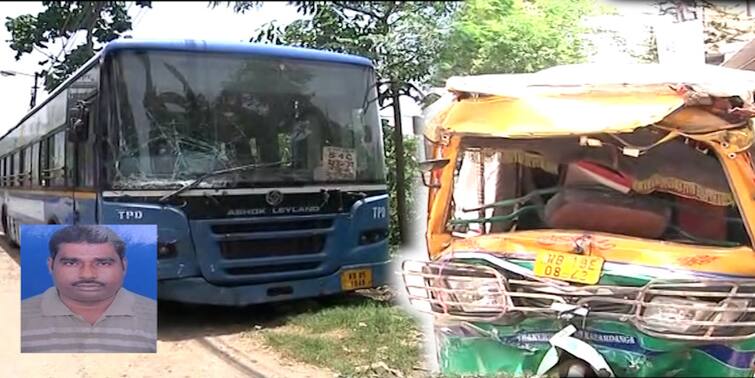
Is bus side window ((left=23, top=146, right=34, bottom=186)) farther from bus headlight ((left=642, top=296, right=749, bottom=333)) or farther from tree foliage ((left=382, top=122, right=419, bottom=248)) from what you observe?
bus headlight ((left=642, top=296, right=749, bottom=333))

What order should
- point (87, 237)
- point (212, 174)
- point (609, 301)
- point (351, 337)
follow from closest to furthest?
1. point (609, 301)
2. point (87, 237)
3. point (351, 337)
4. point (212, 174)

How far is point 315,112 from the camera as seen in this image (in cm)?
587

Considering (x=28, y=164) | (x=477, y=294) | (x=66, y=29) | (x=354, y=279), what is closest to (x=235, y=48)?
(x=66, y=29)

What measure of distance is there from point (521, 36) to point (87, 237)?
263 cm

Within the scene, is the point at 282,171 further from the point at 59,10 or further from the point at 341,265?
the point at 59,10

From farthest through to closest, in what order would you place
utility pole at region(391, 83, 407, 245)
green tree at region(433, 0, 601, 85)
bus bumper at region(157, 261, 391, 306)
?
bus bumper at region(157, 261, 391, 306)
utility pole at region(391, 83, 407, 245)
green tree at region(433, 0, 601, 85)

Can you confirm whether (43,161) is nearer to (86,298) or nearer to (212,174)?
(212,174)

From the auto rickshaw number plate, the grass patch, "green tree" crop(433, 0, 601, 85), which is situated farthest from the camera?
the grass patch

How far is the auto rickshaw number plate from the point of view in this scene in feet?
9.70

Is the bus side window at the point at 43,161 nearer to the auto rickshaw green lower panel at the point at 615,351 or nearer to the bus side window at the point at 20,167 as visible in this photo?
the bus side window at the point at 20,167

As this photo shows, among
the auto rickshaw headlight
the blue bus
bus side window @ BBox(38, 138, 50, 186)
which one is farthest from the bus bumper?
the auto rickshaw headlight

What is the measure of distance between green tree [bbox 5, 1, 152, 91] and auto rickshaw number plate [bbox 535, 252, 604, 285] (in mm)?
3573

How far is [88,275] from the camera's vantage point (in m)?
4.43

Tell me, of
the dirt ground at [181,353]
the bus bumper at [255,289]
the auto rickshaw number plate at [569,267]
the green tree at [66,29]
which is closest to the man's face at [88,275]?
the dirt ground at [181,353]
